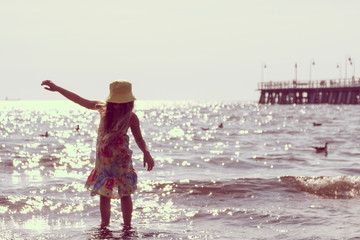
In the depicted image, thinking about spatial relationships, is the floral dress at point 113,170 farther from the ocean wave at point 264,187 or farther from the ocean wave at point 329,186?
the ocean wave at point 329,186

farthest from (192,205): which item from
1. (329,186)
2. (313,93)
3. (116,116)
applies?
(313,93)

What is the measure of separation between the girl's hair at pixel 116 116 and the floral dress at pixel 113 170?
0.13 m

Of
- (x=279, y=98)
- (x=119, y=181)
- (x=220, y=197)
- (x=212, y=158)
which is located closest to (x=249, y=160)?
(x=212, y=158)

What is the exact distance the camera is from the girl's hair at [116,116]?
555 cm

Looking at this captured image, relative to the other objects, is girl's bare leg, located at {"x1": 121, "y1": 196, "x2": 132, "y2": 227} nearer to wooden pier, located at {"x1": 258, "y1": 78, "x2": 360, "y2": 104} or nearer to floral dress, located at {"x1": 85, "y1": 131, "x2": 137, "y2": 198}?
floral dress, located at {"x1": 85, "y1": 131, "x2": 137, "y2": 198}

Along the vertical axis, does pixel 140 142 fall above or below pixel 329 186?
above

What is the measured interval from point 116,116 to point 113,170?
512mm

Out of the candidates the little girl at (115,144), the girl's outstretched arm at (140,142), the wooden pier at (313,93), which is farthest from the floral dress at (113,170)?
the wooden pier at (313,93)

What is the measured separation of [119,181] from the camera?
5703 mm

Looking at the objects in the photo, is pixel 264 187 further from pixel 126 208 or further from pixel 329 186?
pixel 126 208

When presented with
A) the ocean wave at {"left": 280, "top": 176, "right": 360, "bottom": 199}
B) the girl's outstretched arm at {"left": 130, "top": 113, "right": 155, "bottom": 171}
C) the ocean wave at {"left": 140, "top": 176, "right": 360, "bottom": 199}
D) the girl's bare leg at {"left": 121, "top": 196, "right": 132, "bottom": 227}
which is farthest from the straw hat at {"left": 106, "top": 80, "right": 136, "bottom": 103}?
the ocean wave at {"left": 280, "top": 176, "right": 360, "bottom": 199}

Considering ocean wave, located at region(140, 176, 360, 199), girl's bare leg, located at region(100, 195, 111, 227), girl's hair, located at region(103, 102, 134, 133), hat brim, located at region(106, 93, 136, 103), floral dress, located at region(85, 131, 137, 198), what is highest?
hat brim, located at region(106, 93, 136, 103)

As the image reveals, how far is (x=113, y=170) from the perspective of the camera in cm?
569

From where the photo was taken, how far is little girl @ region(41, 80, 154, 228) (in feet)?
18.2
